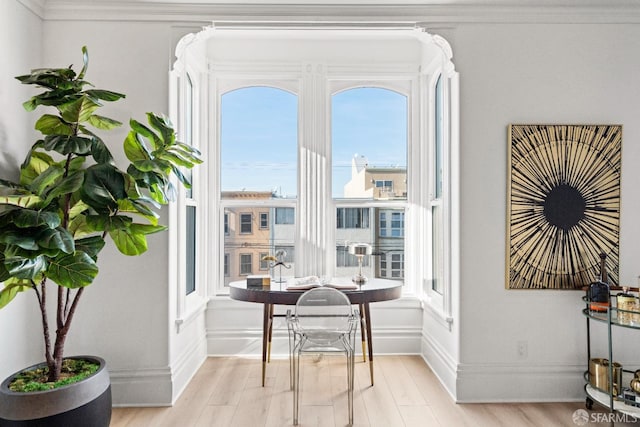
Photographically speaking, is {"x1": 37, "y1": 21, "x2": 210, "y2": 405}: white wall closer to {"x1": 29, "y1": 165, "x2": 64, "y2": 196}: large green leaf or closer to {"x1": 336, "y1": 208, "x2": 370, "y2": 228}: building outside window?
{"x1": 29, "y1": 165, "x2": 64, "y2": 196}: large green leaf

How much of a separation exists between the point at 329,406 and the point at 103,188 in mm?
1978

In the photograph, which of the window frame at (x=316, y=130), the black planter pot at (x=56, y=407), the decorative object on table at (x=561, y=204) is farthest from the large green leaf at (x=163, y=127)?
the decorative object on table at (x=561, y=204)

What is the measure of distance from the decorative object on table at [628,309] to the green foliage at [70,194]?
2722 millimetres

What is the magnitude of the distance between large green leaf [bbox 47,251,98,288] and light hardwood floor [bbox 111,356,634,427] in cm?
113

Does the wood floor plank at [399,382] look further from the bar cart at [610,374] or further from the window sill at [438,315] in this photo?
the bar cart at [610,374]

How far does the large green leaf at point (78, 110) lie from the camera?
2.22 metres

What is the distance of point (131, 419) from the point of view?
2697 millimetres

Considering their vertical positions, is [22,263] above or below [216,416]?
above

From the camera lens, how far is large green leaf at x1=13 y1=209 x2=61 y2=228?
6.21ft

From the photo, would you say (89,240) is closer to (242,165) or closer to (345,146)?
(242,165)

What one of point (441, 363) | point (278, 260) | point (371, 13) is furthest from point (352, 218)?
point (371, 13)

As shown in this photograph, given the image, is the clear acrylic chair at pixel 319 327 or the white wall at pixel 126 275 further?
the white wall at pixel 126 275

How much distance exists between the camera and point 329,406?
287 centimetres

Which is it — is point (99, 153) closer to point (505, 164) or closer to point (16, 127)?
point (16, 127)
